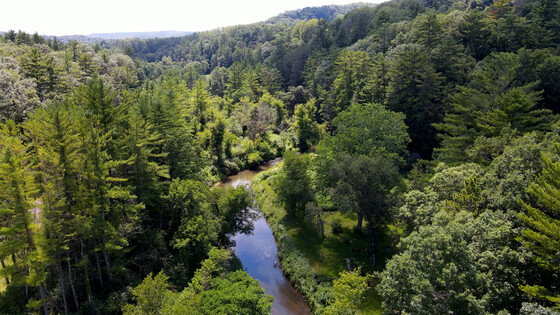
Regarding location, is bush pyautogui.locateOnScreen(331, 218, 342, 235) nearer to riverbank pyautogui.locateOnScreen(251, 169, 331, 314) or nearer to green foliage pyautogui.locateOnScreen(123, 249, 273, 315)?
riverbank pyautogui.locateOnScreen(251, 169, 331, 314)

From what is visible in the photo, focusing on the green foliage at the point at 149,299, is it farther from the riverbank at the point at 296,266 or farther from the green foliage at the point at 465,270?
the green foliage at the point at 465,270

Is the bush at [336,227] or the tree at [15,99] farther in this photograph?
the tree at [15,99]

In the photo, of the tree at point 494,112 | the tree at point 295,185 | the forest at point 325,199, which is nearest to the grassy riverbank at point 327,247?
the forest at point 325,199

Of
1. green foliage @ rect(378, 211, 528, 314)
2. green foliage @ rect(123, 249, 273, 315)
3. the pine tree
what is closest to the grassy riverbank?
green foliage @ rect(123, 249, 273, 315)

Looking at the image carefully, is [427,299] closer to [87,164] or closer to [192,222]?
[192,222]

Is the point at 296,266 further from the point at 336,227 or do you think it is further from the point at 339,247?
the point at 336,227

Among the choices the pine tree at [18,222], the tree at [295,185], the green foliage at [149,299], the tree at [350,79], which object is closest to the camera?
the pine tree at [18,222]

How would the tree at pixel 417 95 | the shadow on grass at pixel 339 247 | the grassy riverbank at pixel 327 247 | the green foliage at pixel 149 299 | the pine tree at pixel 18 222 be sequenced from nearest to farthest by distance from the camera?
the pine tree at pixel 18 222 → the green foliage at pixel 149 299 → the grassy riverbank at pixel 327 247 → the shadow on grass at pixel 339 247 → the tree at pixel 417 95

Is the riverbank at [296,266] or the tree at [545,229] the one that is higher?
the tree at [545,229]
